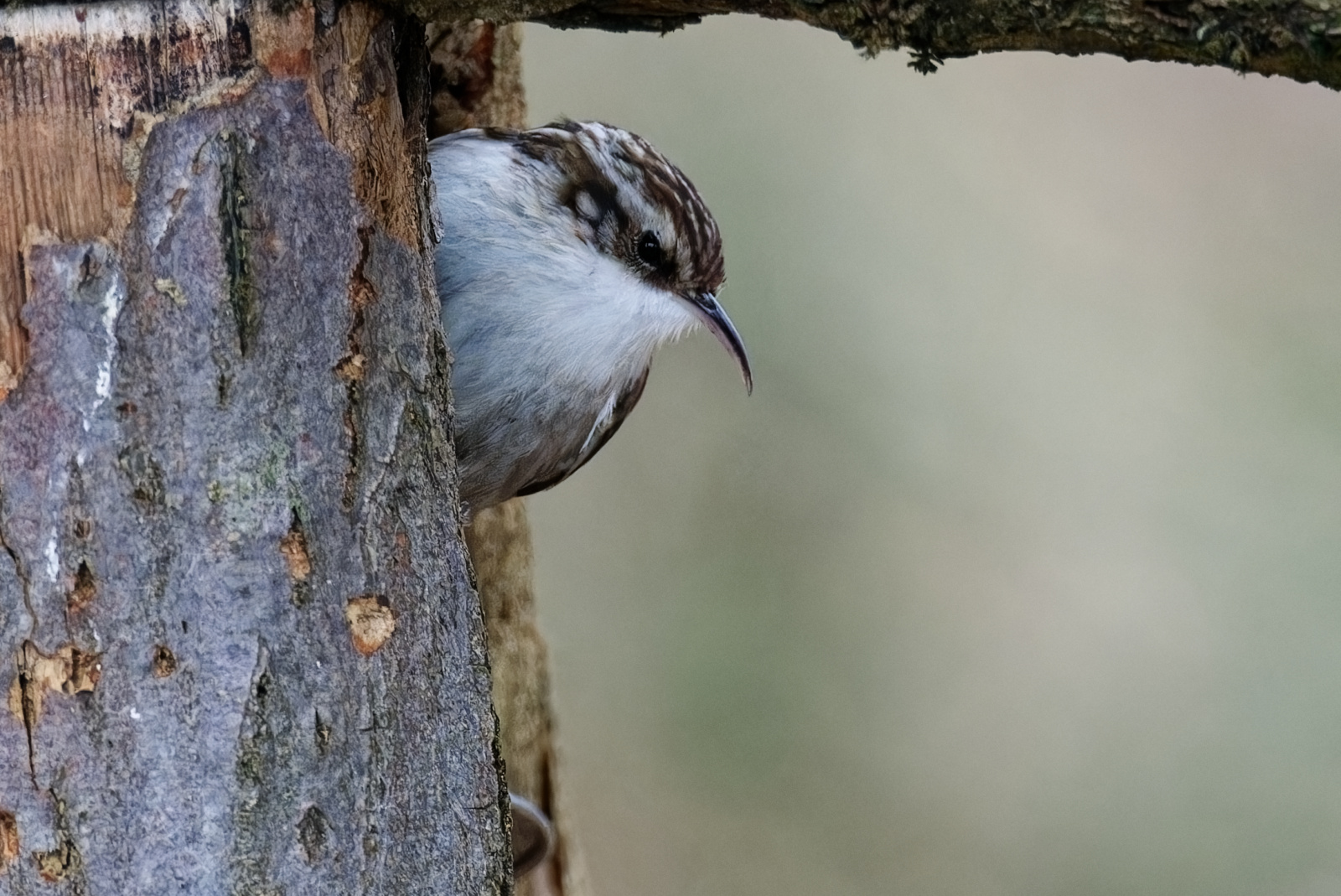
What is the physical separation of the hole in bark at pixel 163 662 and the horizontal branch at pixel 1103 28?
1.02 m

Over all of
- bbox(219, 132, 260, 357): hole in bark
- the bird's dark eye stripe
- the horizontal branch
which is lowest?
the bird's dark eye stripe

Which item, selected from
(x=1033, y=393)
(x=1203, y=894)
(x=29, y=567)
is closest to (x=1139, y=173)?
(x=1033, y=393)

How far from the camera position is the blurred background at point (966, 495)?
554cm

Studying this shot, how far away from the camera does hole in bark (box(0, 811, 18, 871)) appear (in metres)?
1.75

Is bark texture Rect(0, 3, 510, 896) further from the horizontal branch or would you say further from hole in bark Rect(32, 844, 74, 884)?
the horizontal branch

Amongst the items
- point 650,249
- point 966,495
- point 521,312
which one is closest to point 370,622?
point 521,312

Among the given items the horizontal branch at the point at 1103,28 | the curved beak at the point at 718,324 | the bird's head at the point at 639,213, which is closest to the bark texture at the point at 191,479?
the horizontal branch at the point at 1103,28

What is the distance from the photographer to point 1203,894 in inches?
225

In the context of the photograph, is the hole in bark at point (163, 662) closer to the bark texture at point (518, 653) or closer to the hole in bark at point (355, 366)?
the hole in bark at point (355, 366)

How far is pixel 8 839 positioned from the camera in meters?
1.75

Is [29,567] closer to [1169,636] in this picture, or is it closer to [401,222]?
[401,222]

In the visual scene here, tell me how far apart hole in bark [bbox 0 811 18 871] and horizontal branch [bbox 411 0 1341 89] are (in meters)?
1.28

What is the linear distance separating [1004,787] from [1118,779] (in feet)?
1.46

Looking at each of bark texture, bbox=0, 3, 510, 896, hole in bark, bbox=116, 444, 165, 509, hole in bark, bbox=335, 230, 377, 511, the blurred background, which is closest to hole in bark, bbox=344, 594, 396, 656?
bark texture, bbox=0, 3, 510, 896
